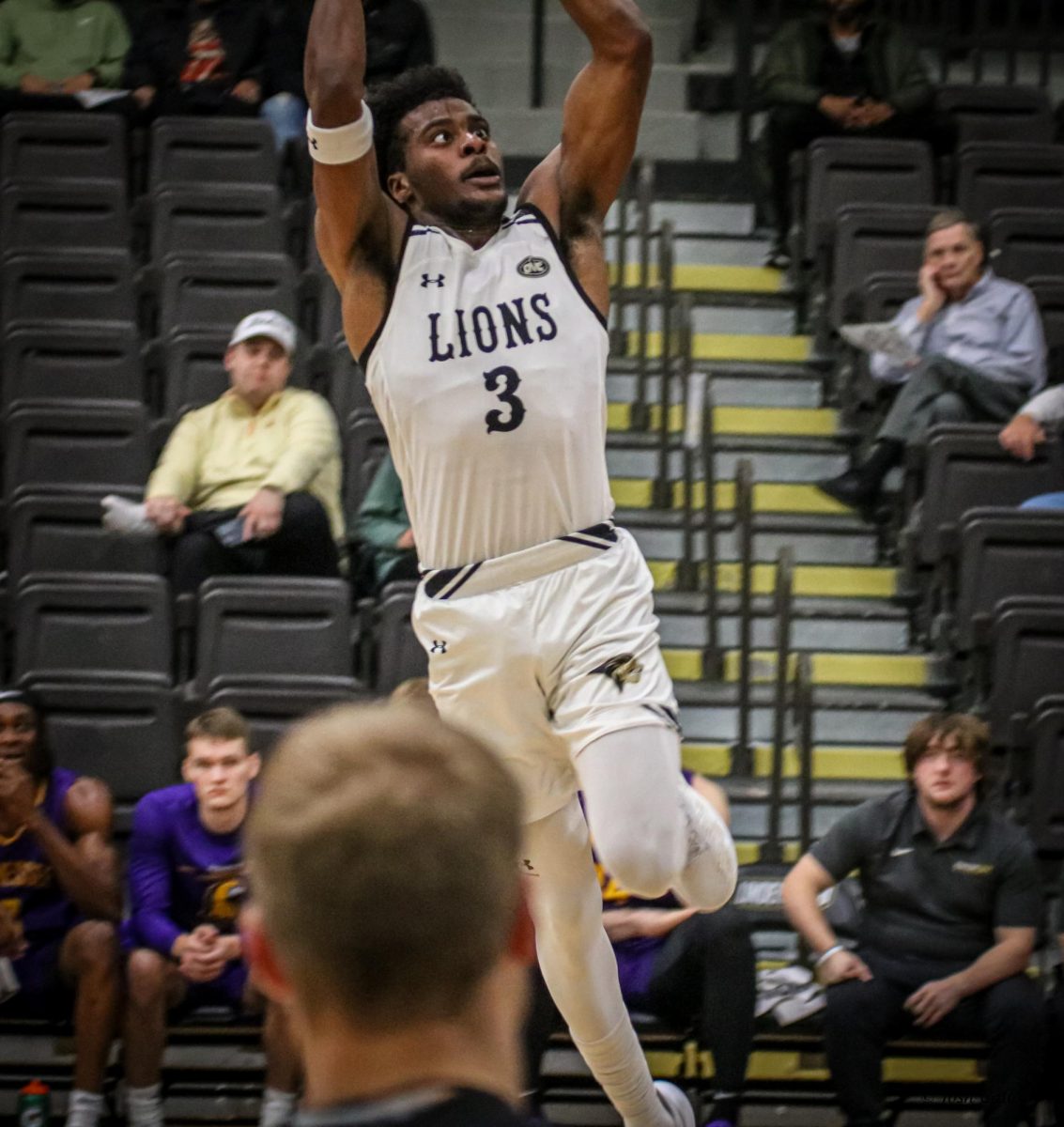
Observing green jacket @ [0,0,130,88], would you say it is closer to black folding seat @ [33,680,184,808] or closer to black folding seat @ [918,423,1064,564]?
black folding seat @ [33,680,184,808]

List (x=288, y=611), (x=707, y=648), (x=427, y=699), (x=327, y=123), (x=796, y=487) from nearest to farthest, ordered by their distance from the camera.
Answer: (x=327, y=123) → (x=427, y=699) → (x=288, y=611) → (x=707, y=648) → (x=796, y=487)

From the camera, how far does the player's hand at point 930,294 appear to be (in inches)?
311

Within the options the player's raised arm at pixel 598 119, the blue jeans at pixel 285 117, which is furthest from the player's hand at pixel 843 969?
the blue jeans at pixel 285 117

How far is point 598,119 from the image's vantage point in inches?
159

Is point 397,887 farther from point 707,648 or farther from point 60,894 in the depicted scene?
point 707,648

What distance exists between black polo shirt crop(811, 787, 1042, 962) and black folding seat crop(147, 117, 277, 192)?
4.53 meters

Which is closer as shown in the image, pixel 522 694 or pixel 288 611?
pixel 522 694

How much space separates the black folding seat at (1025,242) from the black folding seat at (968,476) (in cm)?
147

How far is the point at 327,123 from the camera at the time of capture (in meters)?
3.88

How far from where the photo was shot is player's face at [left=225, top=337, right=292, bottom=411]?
746cm

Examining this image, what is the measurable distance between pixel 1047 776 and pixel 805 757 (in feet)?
2.54

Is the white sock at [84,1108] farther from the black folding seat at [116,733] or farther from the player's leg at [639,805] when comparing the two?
the player's leg at [639,805]

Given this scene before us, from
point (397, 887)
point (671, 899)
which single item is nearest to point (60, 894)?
point (671, 899)

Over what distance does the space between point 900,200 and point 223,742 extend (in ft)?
15.2
